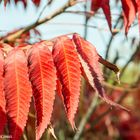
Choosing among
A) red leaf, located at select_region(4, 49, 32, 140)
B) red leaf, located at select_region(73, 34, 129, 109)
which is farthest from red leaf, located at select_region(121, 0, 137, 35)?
red leaf, located at select_region(4, 49, 32, 140)

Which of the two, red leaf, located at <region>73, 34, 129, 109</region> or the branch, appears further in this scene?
the branch

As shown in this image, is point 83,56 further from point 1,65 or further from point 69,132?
point 69,132

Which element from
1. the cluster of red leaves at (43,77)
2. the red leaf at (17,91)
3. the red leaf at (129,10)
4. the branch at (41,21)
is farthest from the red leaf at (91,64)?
the branch at (41,21)

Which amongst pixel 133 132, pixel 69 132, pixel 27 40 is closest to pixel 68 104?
pixel 27 40

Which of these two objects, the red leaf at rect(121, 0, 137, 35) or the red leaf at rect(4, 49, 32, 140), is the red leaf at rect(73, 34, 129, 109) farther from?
the red leaf at rect(121, 0, 137, 35)

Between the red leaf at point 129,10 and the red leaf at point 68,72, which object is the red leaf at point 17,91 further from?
the red leaf at point 129,10
